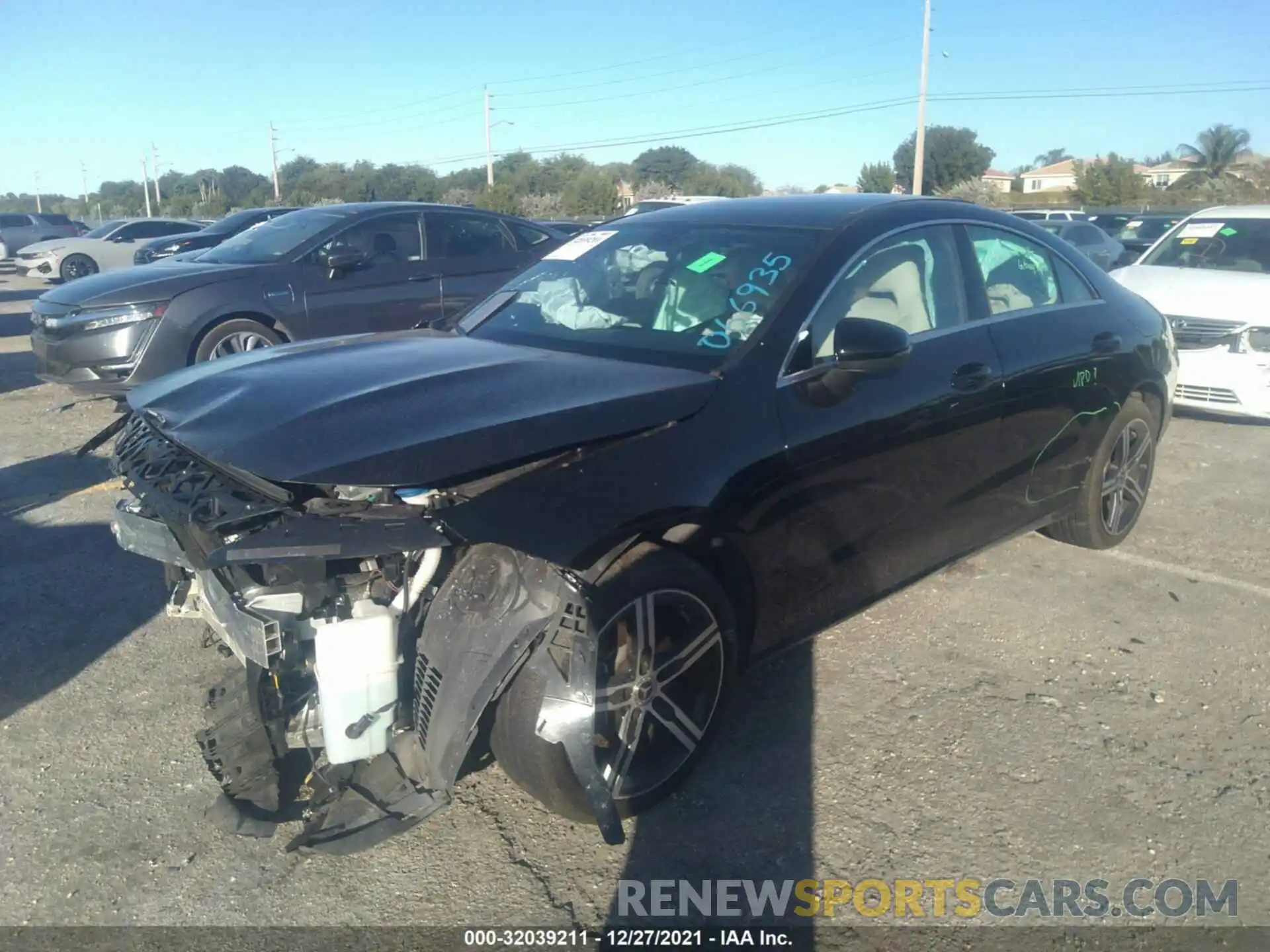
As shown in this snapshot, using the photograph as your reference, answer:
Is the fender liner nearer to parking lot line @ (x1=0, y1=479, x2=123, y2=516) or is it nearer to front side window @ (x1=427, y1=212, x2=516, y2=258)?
parking lot line @ (x1=0, y1=479, x2=123, y2=516)

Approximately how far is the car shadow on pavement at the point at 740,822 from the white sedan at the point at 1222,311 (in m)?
5.55

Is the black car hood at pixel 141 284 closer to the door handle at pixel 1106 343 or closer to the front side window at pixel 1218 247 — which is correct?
the door handle at pixel 1106 343

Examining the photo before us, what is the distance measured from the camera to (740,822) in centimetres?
301

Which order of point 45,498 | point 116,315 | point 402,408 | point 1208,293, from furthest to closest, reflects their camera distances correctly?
point 1208,293
point 116,315
point 45,498
point 402,408

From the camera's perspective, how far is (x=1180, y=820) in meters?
3.03

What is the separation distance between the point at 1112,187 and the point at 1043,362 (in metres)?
47.7

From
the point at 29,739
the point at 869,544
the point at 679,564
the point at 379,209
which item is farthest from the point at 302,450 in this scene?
the point at 379,209

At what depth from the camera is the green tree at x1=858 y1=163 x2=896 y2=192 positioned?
133ft

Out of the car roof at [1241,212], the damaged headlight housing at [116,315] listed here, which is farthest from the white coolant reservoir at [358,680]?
the car roof at [1241,212]

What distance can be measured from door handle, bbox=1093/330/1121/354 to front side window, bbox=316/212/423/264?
556cm

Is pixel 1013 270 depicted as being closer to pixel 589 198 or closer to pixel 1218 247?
pixel 1218 247

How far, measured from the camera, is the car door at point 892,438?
3369 millimetres

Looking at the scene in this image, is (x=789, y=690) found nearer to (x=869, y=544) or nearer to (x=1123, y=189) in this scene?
(x=869, y=544)

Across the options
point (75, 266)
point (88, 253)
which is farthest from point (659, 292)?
point (75, 266)
